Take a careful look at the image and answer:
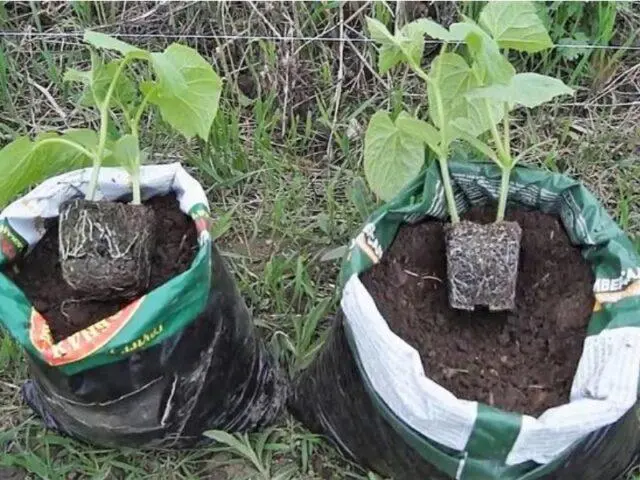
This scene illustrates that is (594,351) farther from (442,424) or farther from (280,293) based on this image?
(280,293)

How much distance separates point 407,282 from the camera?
1299 millimetres

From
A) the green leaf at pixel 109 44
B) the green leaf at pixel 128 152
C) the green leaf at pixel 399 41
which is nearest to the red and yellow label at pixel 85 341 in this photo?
the green leaf at pixel 128 152

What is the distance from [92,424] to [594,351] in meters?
0.63

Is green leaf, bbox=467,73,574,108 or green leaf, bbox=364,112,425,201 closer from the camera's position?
green leaf, bbox=467,73,574,108

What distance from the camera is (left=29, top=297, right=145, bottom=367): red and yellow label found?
4.04 feet

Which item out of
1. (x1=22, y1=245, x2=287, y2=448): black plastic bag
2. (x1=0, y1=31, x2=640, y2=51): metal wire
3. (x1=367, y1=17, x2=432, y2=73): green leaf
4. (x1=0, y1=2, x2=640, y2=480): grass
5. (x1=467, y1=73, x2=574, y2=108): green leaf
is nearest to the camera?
(x1=467, y1=73, x2=574, y2=108): green leaf

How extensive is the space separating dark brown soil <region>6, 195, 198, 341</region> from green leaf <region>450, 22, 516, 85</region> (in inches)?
16.8

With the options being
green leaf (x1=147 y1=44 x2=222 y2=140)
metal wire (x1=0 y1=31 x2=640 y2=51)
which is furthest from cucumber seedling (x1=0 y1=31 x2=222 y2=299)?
metal wire (x1=0 y1=31 x2=640 y2=51)

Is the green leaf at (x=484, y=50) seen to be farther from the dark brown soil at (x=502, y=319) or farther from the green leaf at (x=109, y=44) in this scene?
the green leaf at (x=109, y=44)

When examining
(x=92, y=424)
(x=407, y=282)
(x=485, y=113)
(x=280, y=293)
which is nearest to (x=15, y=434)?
(x=92, y=424)

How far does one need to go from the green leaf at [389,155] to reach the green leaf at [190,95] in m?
0.19

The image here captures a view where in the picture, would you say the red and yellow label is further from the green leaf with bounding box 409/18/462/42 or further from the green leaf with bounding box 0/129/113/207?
the green leaf with bounding box 409/18/462/42

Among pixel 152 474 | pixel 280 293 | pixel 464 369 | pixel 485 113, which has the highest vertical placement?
pixel 485 113

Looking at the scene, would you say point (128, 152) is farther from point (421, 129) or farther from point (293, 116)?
point (293, 116)
